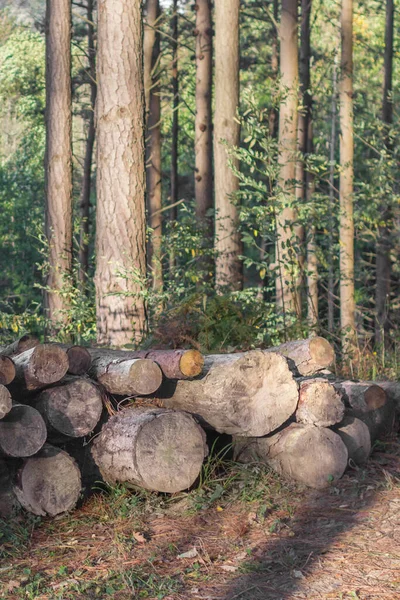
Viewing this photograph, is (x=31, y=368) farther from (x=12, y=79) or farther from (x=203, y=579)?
(x=12, y=79)

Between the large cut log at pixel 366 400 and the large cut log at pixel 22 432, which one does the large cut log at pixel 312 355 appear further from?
the large cut log at pixel 22 432

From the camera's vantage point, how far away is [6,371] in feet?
17.9

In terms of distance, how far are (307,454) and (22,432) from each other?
6.86 ft

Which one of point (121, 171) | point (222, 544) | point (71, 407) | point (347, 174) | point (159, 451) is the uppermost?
point (347, 174)

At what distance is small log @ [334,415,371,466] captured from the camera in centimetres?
643

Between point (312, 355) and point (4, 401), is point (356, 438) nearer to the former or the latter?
point (312, 355)

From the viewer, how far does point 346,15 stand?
16078 mm

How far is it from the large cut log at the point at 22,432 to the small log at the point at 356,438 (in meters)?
2.40

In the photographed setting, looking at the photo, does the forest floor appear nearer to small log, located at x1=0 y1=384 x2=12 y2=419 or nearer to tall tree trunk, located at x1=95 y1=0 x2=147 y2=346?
small log, located at x1=0 y1=384 x2=12 y2=419

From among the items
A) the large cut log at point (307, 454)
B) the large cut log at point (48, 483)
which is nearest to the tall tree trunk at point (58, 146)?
the large cut log at point (307, 454)

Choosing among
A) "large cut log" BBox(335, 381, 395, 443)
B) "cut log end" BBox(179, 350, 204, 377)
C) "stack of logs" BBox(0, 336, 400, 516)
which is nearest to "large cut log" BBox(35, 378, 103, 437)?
"stack of logs" BBox(0, 336, 400, 516)

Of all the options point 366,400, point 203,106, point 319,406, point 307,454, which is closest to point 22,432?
point 307,454

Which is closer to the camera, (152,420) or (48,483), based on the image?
(48,483)

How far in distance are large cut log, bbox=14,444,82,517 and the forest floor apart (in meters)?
0.11
